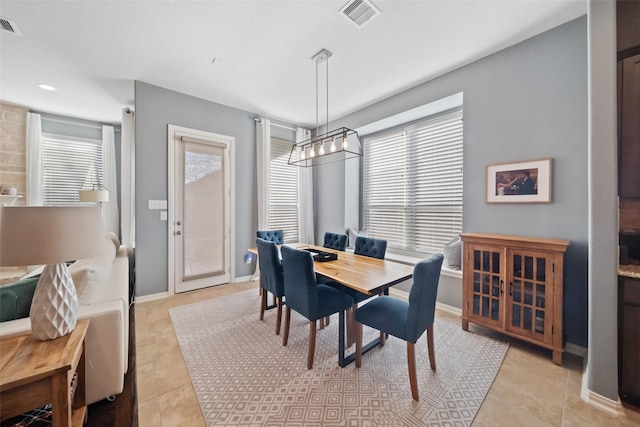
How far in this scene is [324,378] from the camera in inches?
73.4

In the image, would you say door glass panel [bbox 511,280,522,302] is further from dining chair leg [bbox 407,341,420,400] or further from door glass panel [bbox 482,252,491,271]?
dining chair leg [bbox 407,341,420,400]

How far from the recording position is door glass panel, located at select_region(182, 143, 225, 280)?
145 inches

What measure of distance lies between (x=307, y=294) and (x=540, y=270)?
1956 millimetres

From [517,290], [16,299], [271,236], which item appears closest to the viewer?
[16,299]

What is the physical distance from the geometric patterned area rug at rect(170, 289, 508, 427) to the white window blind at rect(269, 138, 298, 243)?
231 cm

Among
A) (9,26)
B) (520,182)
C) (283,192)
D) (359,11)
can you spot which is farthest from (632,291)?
(9,26)

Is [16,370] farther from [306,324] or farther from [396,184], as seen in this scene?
[396,184]

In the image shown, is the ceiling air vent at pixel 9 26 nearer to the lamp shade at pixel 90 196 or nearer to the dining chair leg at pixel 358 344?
the lamp shade at pixel 90 196

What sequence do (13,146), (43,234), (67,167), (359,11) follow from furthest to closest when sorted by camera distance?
1. (67,167)
2. (13,146)
3. (359,11)
4. (43,234)

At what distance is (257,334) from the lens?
8.19 ft

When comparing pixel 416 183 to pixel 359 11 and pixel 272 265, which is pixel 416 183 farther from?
pixel 272 265

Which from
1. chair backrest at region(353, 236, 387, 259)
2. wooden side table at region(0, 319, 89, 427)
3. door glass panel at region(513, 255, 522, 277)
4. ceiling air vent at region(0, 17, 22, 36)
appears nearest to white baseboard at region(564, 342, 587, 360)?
door glass panel at region(513, 255, 522, 277)

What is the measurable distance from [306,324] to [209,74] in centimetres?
319

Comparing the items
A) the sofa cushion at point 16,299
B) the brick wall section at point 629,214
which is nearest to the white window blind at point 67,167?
the sofa cushion at point 16,299
